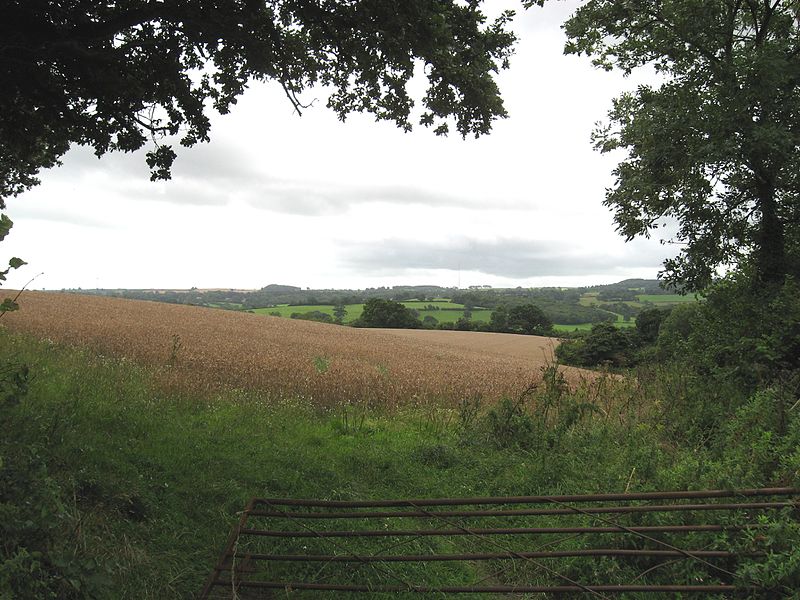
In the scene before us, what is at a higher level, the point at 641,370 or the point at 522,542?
the point at 641,370

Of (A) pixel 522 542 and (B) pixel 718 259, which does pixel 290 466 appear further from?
(B) pixel 718 259

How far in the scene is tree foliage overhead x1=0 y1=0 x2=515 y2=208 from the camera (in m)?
5.29

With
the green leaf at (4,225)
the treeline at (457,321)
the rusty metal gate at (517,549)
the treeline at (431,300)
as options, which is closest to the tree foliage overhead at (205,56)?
the green leaf at (4,225)

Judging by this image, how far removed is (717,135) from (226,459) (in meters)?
8.81

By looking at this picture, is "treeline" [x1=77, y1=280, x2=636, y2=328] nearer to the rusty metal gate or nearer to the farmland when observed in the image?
the farmland

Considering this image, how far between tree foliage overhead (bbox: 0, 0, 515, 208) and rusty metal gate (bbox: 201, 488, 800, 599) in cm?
470

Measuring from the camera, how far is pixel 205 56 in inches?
269

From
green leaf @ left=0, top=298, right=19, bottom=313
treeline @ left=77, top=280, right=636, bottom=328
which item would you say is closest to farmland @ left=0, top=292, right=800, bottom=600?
green leaf @ left=0, top=298, right=19, bottom=313

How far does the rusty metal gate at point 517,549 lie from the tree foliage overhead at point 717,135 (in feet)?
19.7

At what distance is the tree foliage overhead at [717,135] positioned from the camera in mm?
7691

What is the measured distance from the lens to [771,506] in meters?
3.46

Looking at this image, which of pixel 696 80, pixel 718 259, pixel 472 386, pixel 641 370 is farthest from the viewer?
pixel 472 386

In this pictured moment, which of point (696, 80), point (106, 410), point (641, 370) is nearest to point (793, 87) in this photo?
point (696, 80)

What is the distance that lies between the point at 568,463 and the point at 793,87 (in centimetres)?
783
